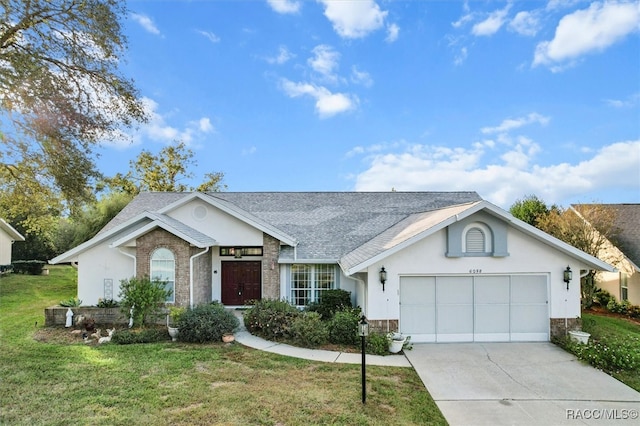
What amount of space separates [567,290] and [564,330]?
1.30 metres

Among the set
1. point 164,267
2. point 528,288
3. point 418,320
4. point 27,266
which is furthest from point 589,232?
point 27,266

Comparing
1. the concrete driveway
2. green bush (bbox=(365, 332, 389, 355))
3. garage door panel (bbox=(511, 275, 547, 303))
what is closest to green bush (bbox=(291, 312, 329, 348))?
green bush (bbox=(365, 332, 389, 355))

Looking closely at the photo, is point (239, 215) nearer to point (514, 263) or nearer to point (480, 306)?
point (480, 306)

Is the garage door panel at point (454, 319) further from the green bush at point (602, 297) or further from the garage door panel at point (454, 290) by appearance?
the green bush at point (602, 297)

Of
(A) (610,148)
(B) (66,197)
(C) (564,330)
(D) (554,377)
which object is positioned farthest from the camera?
(A) (610,148)

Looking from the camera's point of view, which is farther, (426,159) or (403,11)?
(426,159)

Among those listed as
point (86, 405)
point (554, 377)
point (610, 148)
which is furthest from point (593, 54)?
point (86, 405)

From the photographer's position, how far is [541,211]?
23484 millimetres

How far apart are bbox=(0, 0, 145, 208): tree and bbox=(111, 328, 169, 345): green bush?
5.72 metres

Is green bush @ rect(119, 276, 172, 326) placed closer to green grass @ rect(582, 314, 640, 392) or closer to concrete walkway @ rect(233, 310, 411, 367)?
concrete walkway @ rect(233, 310, 411, 367)

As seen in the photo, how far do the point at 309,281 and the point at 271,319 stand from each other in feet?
14.0

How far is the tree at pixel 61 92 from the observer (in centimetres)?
1049

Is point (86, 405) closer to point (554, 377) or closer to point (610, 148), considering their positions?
point (554, 377)

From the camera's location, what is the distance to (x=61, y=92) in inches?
452
